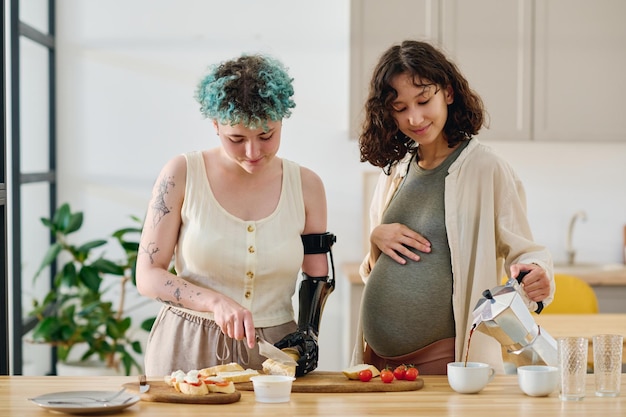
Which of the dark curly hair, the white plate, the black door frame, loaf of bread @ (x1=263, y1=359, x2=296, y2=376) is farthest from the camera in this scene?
the black door frame

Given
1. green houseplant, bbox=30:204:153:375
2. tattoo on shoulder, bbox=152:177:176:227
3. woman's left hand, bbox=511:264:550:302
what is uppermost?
tattoo on shoulder, bbox=152:177:176:227

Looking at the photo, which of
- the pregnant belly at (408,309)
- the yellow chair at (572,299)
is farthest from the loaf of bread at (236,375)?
the yellow chair at (572,299)

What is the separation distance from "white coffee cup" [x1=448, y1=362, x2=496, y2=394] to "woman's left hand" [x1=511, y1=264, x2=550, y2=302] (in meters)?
0.25

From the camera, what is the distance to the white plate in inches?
73.9

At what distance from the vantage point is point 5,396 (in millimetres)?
2041

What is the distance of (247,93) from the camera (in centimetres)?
221

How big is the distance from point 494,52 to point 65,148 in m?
2.25

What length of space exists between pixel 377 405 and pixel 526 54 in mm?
3036

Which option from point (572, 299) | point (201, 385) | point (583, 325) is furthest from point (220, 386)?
point (572, 299)

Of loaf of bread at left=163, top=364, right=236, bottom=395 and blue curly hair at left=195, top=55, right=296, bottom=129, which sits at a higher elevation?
blue curly hair at left=195, top=55, right=296, bottom=129

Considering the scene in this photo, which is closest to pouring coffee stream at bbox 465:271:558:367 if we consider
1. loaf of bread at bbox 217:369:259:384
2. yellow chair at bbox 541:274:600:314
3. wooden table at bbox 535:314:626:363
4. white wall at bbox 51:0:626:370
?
loaf of bread at bbox 217:369:259:384

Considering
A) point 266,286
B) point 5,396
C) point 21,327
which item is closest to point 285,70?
point 266,286

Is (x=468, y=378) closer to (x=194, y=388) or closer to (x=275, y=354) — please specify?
(x=275, y=354)

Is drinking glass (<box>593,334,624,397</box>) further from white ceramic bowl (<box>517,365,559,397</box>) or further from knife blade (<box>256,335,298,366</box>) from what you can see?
knife blade (<box>256,335,298,366</box>)
